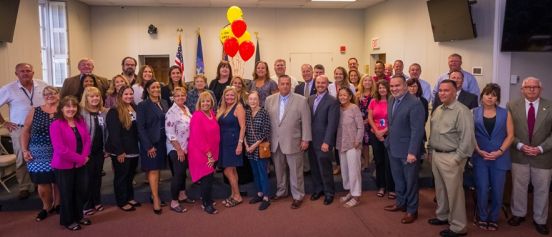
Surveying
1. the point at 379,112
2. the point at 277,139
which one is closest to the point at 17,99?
the point at 277,139

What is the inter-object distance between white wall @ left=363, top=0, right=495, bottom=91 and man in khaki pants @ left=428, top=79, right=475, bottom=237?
2.46 m

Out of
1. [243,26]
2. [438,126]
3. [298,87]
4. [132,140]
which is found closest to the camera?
[438,126]

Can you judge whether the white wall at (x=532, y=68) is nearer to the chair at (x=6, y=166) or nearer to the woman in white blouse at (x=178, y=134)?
the woman in white blouse at (x=178, y=134)

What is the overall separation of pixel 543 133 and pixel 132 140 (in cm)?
391

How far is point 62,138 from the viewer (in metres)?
3.55

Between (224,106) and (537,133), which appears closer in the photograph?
(537,133)

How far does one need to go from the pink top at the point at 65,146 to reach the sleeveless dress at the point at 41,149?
28 cm

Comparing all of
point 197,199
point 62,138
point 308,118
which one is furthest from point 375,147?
point 62,138

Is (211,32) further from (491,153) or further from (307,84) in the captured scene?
(491,153)

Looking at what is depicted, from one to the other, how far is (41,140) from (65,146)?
1.49 feet

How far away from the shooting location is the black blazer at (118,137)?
3971 millimetres

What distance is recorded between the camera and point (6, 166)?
15.3 ft

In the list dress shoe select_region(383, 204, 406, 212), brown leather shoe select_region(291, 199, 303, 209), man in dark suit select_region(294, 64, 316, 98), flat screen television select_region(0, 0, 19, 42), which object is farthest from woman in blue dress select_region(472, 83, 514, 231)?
flat screen television select_region(0, 0, 19, 42)

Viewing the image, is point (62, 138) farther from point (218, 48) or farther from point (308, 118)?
point (218, 48)
